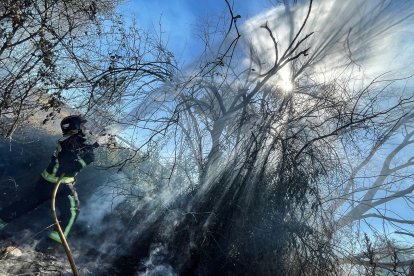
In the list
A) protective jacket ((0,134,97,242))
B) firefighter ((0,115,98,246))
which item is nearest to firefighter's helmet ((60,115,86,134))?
firefighter ((0,115,98,246))

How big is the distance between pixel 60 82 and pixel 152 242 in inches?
151

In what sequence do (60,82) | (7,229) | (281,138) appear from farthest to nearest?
(281,138) → (7,229) → (60,82)

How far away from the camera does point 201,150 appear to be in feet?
26.9

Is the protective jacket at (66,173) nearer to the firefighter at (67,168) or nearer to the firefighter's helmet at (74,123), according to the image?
the firefighter at (67,168)

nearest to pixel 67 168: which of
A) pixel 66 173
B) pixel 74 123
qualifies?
pixel 66 173

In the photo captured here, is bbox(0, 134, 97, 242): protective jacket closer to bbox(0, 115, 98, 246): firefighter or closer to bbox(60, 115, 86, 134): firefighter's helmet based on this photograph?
bbox(0, 115, 98, 246): firefighter

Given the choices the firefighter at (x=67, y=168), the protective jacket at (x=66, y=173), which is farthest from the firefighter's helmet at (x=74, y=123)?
the protective jacket at (x=66, y=173)

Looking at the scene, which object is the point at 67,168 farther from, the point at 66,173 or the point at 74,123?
the point at 74,123

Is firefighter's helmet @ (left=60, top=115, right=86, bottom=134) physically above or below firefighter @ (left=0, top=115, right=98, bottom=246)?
above

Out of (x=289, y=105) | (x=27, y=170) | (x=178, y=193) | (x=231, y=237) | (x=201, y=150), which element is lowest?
(x=27, y=170)

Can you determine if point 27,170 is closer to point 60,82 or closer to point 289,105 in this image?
point 60,82

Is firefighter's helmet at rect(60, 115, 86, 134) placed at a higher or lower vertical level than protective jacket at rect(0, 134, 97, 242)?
higher

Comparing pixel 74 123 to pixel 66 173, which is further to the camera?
pixel 66 173

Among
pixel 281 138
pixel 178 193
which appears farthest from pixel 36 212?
pixel 281 138
